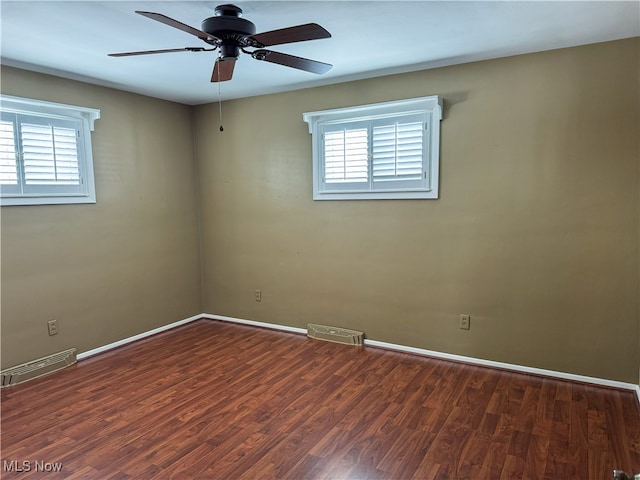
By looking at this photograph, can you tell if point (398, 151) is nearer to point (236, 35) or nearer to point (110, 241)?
point (236, 35)

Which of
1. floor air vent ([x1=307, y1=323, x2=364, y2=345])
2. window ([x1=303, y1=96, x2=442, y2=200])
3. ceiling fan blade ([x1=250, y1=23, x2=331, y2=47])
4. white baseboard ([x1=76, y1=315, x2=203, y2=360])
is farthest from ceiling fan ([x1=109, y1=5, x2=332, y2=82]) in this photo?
white baseboard ([x1=76, y1=315, x2=203, y2=360])

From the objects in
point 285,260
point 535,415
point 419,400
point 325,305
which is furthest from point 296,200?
point 535,415

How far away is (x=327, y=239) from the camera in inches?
161

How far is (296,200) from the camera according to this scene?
166 inches

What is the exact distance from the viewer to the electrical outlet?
3506mm

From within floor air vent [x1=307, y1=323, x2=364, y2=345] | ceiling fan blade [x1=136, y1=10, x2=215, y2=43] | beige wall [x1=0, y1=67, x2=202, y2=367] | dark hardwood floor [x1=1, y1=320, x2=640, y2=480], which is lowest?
dark hardwood floor [x1=1, y1=320, x2=640, y2=480]

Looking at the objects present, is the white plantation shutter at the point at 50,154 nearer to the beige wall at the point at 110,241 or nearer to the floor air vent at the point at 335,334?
the beige wall at the point at 110,241

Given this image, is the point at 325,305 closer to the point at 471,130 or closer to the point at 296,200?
the point at 296,200

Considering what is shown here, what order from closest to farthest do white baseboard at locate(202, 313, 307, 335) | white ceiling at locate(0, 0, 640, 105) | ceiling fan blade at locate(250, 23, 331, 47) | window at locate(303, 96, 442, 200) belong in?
ceiling fan blade at locate(250, 23, 331, 47) → white ceiling at locate(0, 0, 640, 105) → window at locate(303, 96, 442, 200) → white baseboard at locate(202, 313, 307, 335)

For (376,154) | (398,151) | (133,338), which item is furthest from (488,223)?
(133,338)

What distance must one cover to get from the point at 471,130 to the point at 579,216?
102cm

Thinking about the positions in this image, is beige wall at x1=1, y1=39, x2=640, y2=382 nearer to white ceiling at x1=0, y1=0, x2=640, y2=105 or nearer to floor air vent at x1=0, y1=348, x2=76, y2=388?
floor air vent at x1=0, y1=348, x2=76, y2=388

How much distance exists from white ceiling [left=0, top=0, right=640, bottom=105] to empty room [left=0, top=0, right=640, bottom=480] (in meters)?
0.02

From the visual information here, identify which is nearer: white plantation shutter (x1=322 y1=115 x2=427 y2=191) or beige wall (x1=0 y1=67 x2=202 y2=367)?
beige wall (x1=0 y1=67 x2=202 y2=367)
